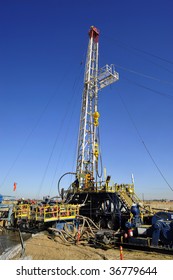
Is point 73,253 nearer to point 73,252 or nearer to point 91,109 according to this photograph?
point 73,252

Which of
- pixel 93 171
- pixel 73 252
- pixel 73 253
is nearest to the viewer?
pixel 73 253

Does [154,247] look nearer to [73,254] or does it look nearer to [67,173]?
[73,254]

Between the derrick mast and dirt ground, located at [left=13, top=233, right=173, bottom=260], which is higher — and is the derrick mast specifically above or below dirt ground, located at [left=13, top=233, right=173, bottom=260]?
above

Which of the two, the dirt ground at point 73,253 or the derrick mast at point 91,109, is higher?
the derrick mast at point 91,109

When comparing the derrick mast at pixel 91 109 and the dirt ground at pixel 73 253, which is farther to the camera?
the derrick mast at pixel 91 109

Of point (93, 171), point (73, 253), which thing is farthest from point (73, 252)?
point (93, 171)

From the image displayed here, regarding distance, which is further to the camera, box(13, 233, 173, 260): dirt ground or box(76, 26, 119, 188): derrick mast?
box(76, 26, 119, 188): derrick mast

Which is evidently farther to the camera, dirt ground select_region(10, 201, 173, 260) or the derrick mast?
the derrick mast

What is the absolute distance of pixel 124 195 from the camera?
55.5 feet

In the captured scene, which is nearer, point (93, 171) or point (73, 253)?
point (73, 253)

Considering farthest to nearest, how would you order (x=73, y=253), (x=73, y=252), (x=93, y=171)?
(x=93, y=171) < (x=73, y=252) < (x=73, y=253)

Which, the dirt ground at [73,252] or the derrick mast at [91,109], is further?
the derrick mast at [91,109]

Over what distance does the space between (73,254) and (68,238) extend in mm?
3310
